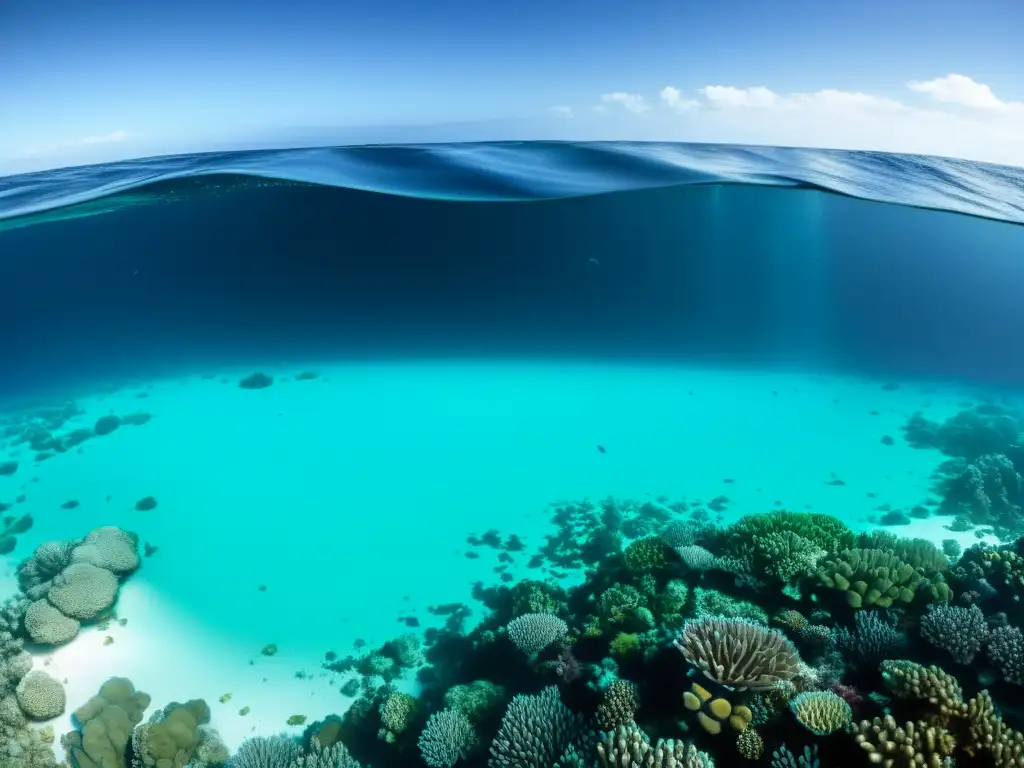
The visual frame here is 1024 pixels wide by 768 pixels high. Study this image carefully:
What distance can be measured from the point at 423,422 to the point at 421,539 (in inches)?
282

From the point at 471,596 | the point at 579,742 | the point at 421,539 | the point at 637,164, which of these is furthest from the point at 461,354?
the point at 579,742

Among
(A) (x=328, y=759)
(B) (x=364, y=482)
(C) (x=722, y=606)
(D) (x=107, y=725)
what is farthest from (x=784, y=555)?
(B) (x=364, y=482)

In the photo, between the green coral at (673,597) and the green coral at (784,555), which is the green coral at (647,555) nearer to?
the green coral at (673,597)

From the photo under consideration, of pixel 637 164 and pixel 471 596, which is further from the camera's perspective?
pixel 637 164

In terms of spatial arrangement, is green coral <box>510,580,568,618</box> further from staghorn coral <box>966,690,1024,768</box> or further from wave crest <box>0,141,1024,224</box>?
wave crest <box>0,141,1024,224</box>

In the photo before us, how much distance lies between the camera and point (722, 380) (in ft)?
80.8

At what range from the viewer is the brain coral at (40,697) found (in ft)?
24.9

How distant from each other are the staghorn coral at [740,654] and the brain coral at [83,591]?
34.7ft

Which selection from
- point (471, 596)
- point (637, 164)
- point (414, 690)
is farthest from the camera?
point (637, 164)

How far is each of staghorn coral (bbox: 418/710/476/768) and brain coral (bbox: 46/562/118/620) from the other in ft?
24.5

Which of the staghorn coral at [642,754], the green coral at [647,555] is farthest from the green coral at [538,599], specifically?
the staghorn coral at [642,754]

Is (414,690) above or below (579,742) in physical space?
below

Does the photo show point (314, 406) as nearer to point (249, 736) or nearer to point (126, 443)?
point (126, 443)

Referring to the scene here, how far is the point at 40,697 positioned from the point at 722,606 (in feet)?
32.7
